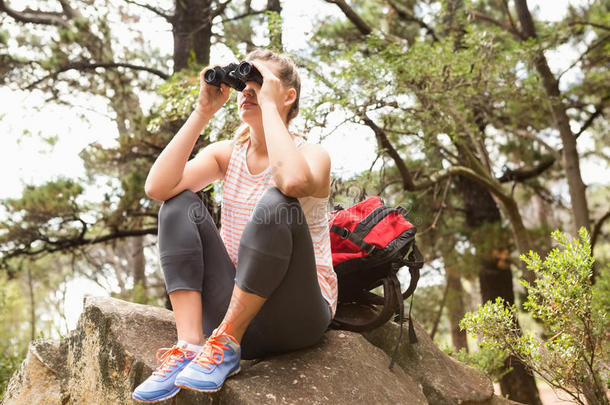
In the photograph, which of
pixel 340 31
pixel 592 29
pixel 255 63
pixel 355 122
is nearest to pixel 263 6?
pixel 340 31

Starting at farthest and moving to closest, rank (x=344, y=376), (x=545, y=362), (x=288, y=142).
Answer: (x=545, y=362)
(x=344, y=376)
(x=288, y=142)

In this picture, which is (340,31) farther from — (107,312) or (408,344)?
(107,312)

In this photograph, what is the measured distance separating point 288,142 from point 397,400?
Result: 3.40 feet

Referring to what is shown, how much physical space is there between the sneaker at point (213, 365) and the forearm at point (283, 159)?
0.50 m

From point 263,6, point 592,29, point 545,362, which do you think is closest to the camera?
point 545,362

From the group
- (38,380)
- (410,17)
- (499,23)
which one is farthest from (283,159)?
(410,17)

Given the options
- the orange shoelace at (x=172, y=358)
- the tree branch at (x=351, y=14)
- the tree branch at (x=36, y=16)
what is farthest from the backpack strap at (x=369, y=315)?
the tree branch at (x=36, y=16)

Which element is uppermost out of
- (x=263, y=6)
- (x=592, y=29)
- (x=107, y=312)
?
(x=263, y=6)

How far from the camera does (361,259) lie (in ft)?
7.34

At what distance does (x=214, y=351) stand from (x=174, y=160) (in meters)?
0.71

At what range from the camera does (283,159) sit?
5.56 feet

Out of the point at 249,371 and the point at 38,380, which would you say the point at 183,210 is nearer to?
the point at 249,371

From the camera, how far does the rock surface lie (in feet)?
5.86

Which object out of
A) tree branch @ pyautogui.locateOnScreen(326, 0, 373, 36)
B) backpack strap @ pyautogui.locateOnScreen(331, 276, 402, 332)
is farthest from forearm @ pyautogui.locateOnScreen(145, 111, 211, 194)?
tree branch @ pyautogui.locateOnScreen(326, 0, 373, 36)
